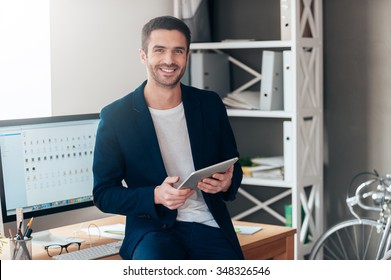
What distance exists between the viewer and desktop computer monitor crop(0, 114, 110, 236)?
2.62 metres

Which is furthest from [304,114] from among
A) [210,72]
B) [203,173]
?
[203,173]

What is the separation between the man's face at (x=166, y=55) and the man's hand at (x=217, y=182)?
0.32 m

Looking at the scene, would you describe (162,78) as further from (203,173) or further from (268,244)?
(268,244)

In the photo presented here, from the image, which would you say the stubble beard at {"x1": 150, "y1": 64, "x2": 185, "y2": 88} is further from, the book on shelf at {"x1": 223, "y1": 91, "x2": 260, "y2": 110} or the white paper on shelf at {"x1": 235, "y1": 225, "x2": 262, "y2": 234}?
the book on shelf at {"x1": 223, "y1": 91, "x2": 260, "y2": 110}

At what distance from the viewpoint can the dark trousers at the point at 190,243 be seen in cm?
234

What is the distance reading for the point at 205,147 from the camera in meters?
2.50

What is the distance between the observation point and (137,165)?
2438mm

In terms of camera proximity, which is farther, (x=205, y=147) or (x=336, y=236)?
(x=336, y=236)

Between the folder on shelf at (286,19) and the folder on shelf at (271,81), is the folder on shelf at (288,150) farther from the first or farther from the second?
the folder on shelf at (286,19)

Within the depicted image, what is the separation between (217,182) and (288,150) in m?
1.70

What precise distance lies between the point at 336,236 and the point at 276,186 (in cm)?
46
